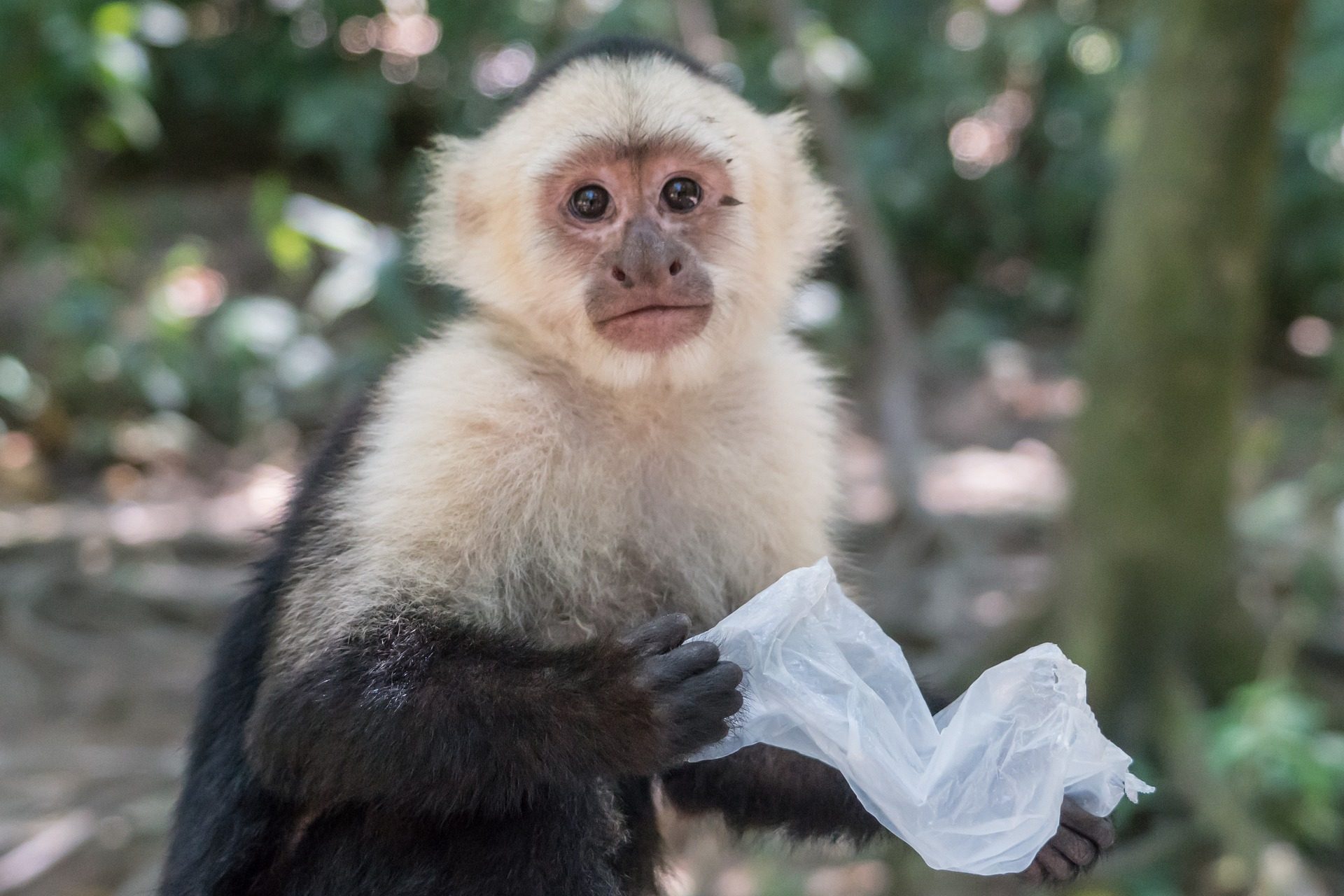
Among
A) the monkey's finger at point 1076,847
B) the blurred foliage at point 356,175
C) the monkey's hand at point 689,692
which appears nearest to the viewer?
the monkey's hand at point 689,692

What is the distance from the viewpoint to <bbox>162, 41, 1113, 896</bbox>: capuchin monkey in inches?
62.3

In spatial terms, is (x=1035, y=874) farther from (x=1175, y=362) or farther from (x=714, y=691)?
(x=1175, y=362)

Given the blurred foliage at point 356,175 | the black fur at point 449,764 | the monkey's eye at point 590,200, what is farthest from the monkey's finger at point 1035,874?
the blurred foliage at point 356,175

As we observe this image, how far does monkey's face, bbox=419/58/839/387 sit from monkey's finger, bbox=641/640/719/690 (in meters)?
0.51

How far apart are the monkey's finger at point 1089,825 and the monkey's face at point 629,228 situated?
33.5 inches

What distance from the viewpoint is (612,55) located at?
206 centimetres

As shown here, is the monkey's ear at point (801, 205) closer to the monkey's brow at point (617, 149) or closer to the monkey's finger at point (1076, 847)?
the monkey's brow at point (617, 149)

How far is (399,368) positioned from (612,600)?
Answer: 0.51 metres

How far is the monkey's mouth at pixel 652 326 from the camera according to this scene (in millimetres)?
1868

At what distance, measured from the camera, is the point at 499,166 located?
208 centimetres

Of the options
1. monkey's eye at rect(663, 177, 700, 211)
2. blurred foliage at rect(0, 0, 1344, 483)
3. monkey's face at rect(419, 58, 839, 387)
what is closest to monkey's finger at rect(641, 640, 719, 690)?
monkey's face at rect(419, 58, 839, 387)

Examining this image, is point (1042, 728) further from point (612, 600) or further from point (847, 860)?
point (847, 860)

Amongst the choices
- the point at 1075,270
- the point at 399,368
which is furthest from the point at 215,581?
the point at 1075,270

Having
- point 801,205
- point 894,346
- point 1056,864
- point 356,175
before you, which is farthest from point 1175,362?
point 356,175
